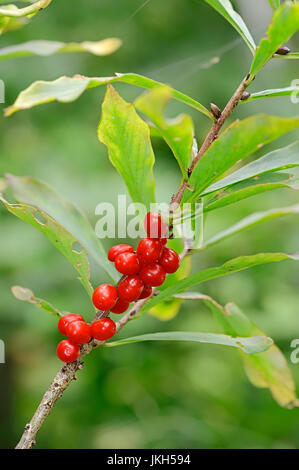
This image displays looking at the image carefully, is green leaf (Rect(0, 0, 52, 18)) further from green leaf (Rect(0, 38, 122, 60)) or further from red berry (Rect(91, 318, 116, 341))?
red berry (Rect(91, 318, 116, 341))

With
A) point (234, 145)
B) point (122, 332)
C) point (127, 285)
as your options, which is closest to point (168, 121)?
point (234, 145)

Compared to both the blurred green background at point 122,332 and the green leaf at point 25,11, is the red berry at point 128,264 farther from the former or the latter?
the blurred green background at point 122,332

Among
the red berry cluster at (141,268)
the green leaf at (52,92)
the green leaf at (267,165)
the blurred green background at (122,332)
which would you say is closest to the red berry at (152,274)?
the red berry cluster at (141,268)

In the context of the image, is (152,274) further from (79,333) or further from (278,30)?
(278,30)

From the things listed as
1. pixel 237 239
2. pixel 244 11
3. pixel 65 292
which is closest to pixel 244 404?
pixel 237 239

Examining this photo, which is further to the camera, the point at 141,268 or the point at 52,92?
the point at 141,268

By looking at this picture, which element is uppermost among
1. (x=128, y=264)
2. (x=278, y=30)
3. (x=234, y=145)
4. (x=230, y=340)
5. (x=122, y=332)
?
(x=278, y=30)

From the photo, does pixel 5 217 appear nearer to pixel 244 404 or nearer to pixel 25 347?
pixel 25 347
